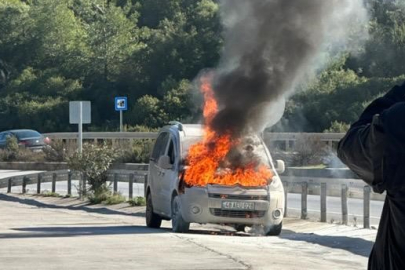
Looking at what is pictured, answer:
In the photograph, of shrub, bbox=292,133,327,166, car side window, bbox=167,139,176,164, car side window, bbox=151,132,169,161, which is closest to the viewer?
car side window, bbox=167,139,176,164

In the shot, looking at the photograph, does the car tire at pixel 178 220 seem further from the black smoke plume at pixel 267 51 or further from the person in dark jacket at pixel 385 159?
the person in dark jacket at pixel 385 159

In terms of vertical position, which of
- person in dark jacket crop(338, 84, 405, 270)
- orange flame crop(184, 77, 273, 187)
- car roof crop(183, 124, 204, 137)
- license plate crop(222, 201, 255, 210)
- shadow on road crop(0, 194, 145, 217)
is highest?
car roof crop(183, 124, 204, 137)

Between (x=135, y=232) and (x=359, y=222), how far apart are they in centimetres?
456

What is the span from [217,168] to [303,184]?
3209 mm

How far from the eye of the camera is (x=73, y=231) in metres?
15.9

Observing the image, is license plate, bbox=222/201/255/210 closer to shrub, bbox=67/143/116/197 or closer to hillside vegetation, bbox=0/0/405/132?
shrub, bbox=67/143/116/197

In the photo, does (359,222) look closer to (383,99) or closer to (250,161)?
(250,161)

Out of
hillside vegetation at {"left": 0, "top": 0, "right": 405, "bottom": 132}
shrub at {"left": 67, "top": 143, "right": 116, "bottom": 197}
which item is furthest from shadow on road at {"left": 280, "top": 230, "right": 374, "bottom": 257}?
hillside vegetation at {"left": 0, "top": 0, "right": 405, "bottom": 132}

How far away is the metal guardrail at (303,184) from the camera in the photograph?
17.6 metres

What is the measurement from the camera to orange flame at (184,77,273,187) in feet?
52.6

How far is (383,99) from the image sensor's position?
289cm

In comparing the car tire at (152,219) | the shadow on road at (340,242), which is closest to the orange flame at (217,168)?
the shadow on road at (340,242)

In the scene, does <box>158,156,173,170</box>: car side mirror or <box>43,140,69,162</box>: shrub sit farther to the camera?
<box>43,140,69,162</box>: shrub

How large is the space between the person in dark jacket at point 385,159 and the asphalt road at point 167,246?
819 cm
